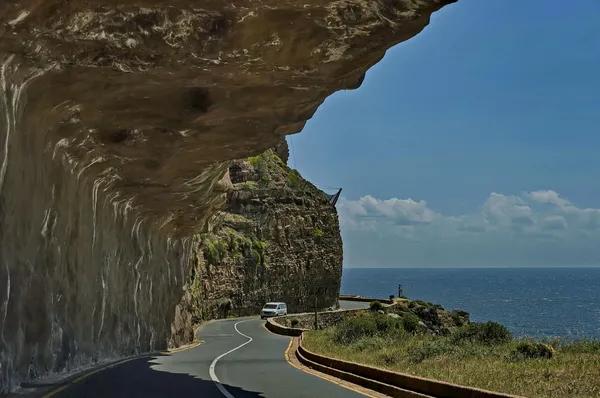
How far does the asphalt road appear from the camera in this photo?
47.2 ft

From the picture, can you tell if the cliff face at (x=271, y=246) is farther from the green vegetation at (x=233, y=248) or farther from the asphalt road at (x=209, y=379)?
the asphalt road at (x=209, y=379)

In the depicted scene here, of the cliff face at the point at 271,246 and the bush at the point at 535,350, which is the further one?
the cliff face at the point at 271,246

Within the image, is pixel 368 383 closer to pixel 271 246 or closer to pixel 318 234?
pixel 271 246

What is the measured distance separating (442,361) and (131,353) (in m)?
13.0

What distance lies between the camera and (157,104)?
14.4 m

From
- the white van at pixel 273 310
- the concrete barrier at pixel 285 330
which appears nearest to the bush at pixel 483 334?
the concrete barrier at pixel 285 330

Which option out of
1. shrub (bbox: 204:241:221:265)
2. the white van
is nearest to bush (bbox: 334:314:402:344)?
the white van

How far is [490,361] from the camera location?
16328 millimetres

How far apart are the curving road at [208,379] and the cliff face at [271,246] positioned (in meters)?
38.1

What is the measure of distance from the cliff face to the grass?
4032cm

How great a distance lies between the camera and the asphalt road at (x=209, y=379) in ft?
47.2

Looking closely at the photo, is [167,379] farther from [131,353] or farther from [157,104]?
[131,353]

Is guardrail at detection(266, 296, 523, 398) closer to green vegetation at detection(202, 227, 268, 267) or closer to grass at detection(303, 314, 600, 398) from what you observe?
grass at detection(303, 314, 600, 398)

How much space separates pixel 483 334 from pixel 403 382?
8209mm
